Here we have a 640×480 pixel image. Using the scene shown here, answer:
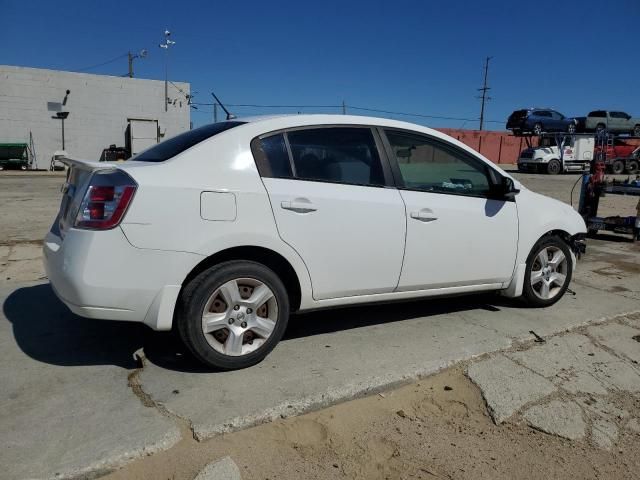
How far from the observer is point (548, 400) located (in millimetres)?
3100

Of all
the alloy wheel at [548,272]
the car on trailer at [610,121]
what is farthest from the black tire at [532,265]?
the car on trailer at [610,121]

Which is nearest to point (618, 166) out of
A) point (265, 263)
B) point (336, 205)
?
point (336, 205)

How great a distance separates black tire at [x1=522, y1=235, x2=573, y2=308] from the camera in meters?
4.54

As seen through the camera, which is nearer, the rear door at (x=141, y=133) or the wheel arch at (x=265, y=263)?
the wheel arch at (x=265, y=263)

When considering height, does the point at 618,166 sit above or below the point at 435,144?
above

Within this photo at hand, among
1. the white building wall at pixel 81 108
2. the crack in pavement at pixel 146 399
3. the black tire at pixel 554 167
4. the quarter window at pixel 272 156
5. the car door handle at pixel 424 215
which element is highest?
the white building wall at pixel 81 108

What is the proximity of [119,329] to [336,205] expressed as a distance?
1.93m

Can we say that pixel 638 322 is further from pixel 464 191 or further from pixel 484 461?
pixel 484 461

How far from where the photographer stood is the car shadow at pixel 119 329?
3459 millimetres

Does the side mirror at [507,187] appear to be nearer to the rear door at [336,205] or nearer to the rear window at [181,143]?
the rear door at [336,205]

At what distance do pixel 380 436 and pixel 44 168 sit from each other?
27033mm

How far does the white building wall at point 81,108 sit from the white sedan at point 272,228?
25126 millimetres

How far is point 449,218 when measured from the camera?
394 centimetres

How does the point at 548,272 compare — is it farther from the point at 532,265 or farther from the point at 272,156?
the point at 272,156
